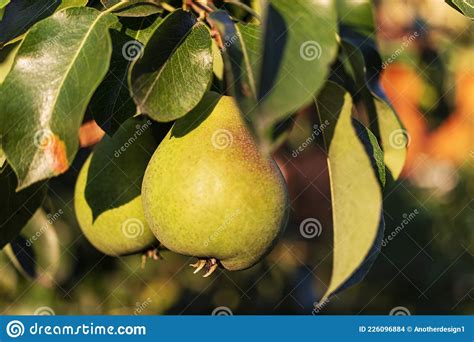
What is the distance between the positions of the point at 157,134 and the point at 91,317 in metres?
0.96

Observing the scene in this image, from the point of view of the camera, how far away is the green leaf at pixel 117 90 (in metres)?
0.98

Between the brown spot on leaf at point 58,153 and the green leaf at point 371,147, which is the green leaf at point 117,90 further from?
the green leaf at point 371,147

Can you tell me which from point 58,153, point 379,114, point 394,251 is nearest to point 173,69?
point 58,153

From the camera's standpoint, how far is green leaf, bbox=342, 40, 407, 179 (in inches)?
40.2

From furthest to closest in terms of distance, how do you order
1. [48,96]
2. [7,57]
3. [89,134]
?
[89,134], [7,57], [48,96]

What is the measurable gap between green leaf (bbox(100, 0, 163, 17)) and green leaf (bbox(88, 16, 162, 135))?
4 centimetres

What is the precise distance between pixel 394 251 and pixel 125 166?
4.34 ft

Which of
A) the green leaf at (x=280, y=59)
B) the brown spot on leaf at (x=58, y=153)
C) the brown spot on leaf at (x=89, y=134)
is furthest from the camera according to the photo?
the brown spot on leaf at (x=89, y=134)

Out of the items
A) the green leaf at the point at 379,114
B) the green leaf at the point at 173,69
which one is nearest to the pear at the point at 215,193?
the green leaf at the point at 173,69

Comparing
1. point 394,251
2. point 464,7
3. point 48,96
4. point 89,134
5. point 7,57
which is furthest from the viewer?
point 394,251

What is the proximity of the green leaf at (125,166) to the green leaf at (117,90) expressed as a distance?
4.6 inches

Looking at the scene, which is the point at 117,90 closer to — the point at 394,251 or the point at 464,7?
the point at 464,7

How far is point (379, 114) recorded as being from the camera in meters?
1.08

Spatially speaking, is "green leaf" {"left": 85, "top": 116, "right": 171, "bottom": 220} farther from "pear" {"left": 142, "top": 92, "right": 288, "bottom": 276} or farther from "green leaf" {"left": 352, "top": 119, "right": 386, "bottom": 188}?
"green leaf" {"left": 352, "top": 119, "right": 386, "bottom": 188}
